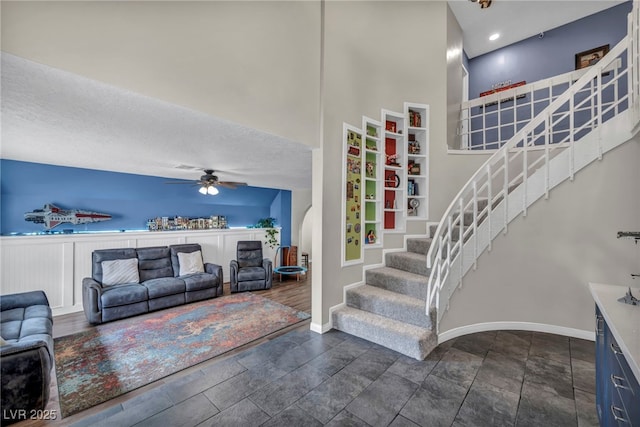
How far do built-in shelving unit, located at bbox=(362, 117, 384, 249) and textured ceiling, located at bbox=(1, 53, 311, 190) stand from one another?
3.04ft

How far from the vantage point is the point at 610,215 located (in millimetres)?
2750

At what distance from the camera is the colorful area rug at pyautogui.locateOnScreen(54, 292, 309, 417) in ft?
7.33

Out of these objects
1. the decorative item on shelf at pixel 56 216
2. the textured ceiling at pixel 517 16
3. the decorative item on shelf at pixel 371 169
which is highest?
the textured ceiling at pixel 517 16

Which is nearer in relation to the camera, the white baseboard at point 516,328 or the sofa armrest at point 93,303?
the white baseboard at point 516,328

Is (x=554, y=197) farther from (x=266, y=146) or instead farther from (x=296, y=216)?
(x=296, y=216)

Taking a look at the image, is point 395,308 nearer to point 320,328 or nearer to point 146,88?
point 320,328

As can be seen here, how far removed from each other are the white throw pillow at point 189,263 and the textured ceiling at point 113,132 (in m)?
1.67

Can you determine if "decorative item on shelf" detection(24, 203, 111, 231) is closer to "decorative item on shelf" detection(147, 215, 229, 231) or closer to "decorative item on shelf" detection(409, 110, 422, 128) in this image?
"decorative item on shelf" detection(147, 215, 229, 231)

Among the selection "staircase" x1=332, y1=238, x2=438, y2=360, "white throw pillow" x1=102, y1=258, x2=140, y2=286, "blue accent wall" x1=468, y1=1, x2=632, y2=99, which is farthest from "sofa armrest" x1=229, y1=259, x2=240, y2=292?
"blue accent wall" x1=468, y1=1, x2=632, y2=99

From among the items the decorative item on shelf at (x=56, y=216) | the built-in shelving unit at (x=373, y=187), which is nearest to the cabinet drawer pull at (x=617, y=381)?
the built-in shelving unit at (x=373, y=187)

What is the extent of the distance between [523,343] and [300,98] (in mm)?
3724

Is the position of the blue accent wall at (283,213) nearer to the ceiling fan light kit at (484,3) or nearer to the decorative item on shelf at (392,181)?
the decorative item on shelf at (392,181)

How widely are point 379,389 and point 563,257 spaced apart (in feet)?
8.73

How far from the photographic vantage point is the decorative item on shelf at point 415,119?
13.7 ft
